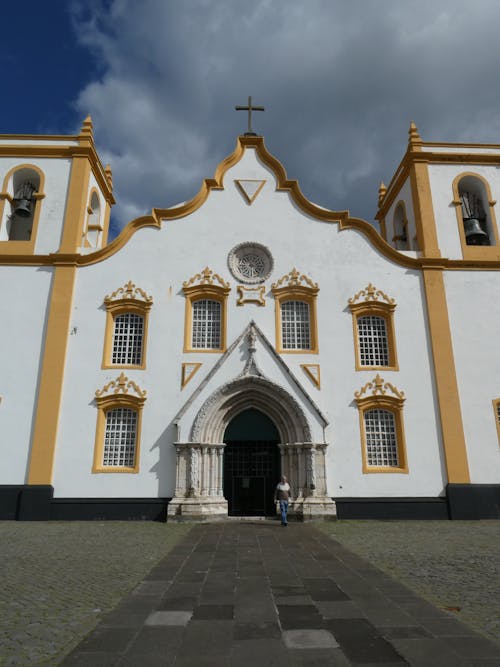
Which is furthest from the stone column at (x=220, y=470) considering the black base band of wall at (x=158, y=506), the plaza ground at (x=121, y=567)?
the plaza ground at (x=121, y=567)

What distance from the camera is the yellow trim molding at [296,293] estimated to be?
1730cm

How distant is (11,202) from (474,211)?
18967 millimetres

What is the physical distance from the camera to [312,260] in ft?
59.3

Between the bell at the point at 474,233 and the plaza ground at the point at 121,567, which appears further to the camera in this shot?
the bell at the point at 474,233

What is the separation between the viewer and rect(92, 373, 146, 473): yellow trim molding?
15953 millimetres

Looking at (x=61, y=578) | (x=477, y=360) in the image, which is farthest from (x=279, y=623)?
(x=477, y=360)

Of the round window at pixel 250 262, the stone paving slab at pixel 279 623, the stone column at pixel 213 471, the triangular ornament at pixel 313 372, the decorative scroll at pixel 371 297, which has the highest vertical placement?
the round window at pixel 250 262

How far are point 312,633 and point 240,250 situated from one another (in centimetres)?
1470

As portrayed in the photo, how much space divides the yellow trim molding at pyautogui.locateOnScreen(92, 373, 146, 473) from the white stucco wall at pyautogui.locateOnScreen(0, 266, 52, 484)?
2.21 m

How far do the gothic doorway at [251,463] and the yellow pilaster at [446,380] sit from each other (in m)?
5.74

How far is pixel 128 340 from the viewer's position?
56.5 feet

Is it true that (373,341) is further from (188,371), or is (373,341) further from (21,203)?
(21,203)

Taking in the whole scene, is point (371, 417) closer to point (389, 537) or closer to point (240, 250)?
point (389, 537)

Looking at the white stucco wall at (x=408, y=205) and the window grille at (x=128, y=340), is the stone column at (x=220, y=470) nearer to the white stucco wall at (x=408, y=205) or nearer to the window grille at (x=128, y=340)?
the window grille at (x=128, y=340)
